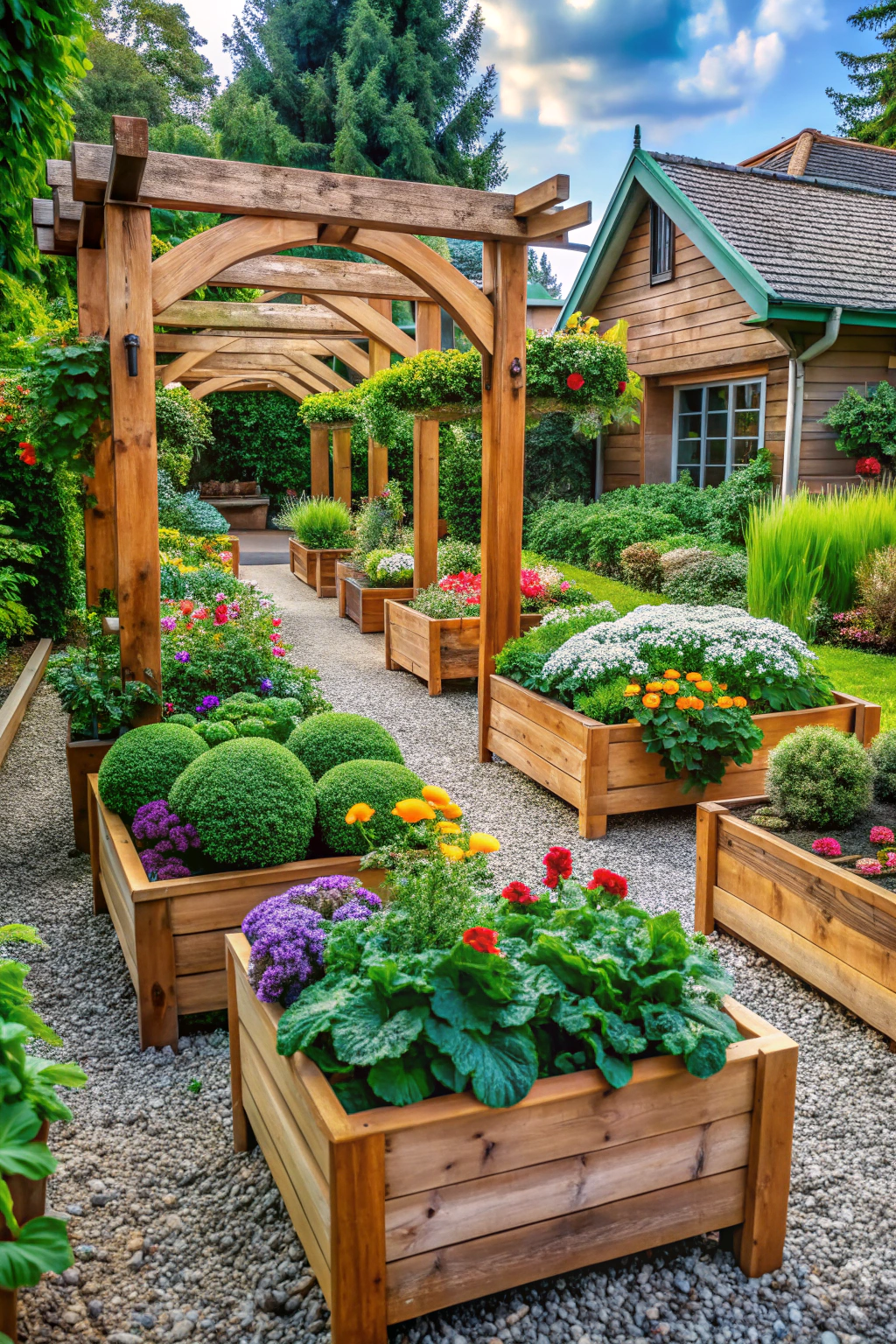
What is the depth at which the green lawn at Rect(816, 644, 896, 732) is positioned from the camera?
19.9 feet

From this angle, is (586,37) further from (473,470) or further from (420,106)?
(473,470)

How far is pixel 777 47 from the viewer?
38031 mm

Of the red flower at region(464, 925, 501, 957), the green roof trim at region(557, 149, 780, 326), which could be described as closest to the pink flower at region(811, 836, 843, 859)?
the red flower at region(464, 925, 501, 957)

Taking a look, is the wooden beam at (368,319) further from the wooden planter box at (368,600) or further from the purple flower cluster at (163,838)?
the purple flower cluster at (163,838)

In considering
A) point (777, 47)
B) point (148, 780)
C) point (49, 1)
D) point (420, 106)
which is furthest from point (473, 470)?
point (777, 47)

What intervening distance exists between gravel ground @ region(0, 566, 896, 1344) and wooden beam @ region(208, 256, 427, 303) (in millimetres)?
5519

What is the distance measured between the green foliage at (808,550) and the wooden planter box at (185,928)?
5.30 meters

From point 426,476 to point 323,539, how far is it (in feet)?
16.0

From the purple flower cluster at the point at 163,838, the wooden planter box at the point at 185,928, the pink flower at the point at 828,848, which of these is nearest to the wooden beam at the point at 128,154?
the purple flower cluster at the point at 163,838

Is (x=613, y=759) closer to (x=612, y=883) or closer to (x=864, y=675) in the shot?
(x=612, y=883)

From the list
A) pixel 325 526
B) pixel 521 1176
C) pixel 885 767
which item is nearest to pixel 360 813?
pixel 521 1176

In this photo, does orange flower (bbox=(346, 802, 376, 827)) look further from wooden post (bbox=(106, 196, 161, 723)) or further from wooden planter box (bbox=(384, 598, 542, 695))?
wooden planter box (bbox=(384, 598, 542, 695))

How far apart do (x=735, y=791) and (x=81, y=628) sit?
6.54m

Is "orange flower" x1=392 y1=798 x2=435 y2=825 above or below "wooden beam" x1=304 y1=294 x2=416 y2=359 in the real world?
below
